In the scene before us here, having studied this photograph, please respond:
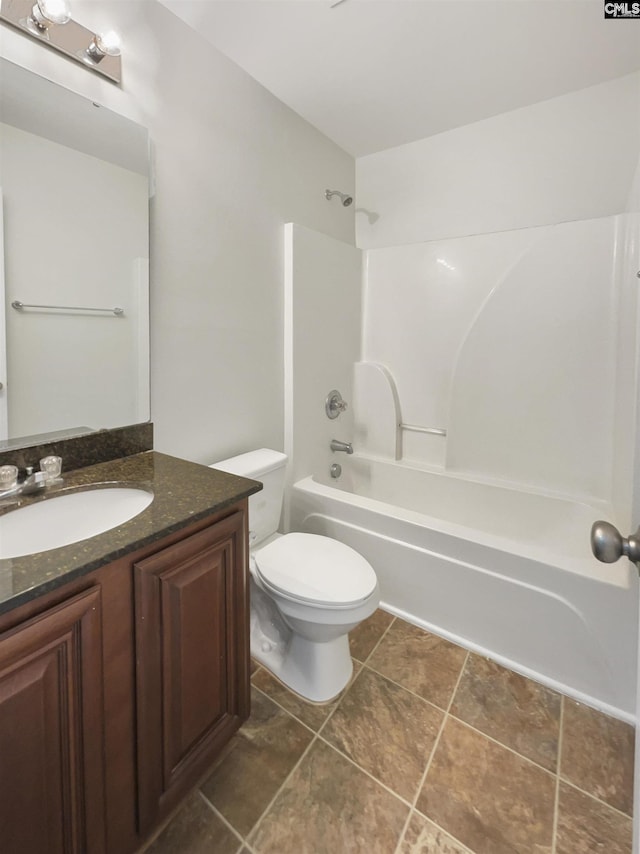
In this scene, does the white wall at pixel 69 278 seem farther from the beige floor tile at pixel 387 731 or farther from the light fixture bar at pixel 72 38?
the beige floor tile at pixel 387 731

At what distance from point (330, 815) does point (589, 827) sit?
689mm

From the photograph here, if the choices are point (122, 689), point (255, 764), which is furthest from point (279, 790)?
point (122, 689)

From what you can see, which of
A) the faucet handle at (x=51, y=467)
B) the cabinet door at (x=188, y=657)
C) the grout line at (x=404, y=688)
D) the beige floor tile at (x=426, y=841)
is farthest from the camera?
the grout line at (x=404, y=688)

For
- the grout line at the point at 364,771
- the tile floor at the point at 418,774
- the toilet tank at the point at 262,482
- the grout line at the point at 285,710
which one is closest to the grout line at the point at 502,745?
the tile floor at the point at 418,774

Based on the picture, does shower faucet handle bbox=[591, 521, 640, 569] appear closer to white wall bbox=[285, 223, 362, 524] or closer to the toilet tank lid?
the toilet tank lid

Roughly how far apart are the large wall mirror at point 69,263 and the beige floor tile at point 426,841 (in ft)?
4.76

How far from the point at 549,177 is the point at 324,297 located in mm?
1261

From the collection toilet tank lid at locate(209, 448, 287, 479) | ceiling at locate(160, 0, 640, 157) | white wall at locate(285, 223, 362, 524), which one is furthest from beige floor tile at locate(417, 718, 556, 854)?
ceiling at locate(160, 0, 640, 157)

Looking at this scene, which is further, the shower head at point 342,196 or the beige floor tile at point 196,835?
the shower head at point 342,196

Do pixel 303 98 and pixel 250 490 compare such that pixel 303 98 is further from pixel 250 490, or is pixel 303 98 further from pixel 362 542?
pixel 362 542

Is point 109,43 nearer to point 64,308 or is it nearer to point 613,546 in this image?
point 64,308

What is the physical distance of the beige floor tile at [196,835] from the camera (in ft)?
3.22

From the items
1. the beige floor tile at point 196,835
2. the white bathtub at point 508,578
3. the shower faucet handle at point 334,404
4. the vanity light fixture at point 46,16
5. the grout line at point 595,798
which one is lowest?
the beige floor tile at point 196,835

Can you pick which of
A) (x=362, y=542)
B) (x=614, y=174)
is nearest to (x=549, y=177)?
(x=614, y=174)
